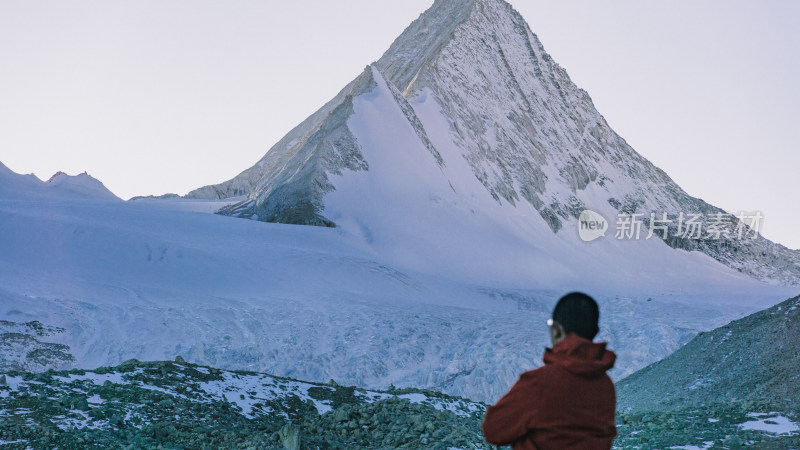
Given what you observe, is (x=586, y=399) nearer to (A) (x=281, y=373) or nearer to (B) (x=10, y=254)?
(A) (x=281, y=373)

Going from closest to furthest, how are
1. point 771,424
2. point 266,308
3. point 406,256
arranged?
point 771,424 → point 266,308 → point 406,256

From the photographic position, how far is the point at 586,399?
372 centimetres

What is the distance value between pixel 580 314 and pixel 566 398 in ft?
1.38

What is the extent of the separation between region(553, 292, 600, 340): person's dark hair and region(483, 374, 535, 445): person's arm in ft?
1.13

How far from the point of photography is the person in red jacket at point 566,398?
3662 mm

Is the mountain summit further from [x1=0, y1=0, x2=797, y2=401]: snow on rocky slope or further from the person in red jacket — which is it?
the person in red jacket

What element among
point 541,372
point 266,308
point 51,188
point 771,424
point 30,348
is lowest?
point 30,348

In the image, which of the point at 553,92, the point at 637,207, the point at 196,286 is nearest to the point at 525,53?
the point at 553,92

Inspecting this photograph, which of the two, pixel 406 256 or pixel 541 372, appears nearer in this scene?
pixel 541 372

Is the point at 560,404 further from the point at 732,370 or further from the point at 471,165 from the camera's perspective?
the point at 471,165

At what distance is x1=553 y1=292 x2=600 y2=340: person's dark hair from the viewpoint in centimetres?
378

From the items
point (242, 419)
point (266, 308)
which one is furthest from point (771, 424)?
point (266, 308)

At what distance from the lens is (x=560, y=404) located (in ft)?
12.0

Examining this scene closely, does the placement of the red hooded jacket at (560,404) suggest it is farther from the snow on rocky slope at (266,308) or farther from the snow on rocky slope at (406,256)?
the snow on rocky slope at (266,308)
